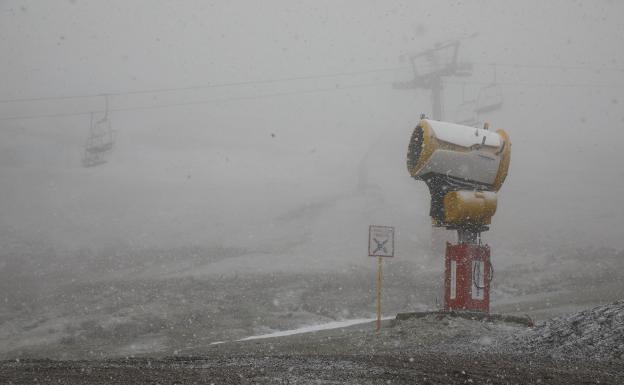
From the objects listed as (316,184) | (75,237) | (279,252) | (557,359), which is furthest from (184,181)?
(557,359)

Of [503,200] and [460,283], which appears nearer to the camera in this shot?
[460,283]

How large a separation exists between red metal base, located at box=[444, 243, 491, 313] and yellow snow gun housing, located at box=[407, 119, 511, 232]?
49 cm

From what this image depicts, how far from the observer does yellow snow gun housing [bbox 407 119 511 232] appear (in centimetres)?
984

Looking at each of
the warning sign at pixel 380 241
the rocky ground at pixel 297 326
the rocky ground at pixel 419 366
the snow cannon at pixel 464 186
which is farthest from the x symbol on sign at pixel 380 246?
the rocky ground at pixel 419 366

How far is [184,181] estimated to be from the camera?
4356cm

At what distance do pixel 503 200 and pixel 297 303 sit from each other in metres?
23.9

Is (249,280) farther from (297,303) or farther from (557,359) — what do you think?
(557,359)

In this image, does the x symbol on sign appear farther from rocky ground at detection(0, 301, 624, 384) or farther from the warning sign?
rocky ground at detection(0, 301, 624, 384)

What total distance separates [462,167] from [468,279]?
210 cm

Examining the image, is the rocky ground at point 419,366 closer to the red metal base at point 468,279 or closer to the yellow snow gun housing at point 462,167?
the red metal base at point 468,279

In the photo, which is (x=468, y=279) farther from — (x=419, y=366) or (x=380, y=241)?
(x=419, y=366)

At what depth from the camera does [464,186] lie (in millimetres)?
10219

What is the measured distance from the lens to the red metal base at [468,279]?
10.0 m

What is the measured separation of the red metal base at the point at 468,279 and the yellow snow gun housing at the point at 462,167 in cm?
49
